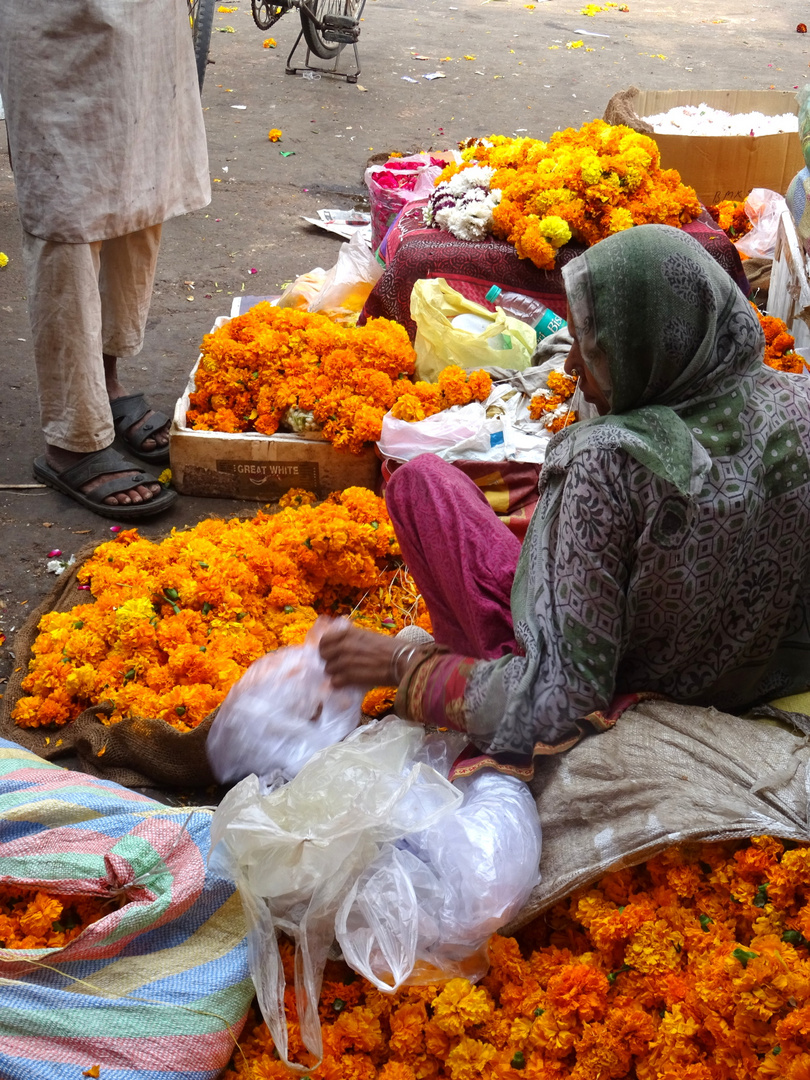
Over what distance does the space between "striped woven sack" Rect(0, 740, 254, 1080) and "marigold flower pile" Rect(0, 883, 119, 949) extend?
40 millimetres

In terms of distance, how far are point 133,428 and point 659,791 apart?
9.18 feet

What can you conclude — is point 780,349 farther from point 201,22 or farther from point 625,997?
point 201,22

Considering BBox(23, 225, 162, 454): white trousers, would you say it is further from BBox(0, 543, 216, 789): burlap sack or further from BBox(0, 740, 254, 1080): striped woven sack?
BBox(0, 740, 254, 1080): striped woven sack

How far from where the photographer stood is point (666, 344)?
1.84 m

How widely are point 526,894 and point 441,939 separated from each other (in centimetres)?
19

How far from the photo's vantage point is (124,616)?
2783mm

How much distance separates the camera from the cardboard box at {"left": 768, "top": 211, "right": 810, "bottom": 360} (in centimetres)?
394

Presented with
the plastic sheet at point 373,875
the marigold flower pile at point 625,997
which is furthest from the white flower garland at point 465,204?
the marigold flower pile at point 625,997

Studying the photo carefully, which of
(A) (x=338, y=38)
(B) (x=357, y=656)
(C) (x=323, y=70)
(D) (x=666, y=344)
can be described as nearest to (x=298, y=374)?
(B) (x=357, y=656)

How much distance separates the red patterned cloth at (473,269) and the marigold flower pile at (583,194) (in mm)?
64

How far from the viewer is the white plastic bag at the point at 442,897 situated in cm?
189

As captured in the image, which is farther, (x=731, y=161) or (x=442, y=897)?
(x=731, y=161)

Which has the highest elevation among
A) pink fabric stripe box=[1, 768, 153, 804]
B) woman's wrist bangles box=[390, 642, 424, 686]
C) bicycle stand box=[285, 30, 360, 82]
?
woman's wrist bangles box=[390, 642, 424, 686]

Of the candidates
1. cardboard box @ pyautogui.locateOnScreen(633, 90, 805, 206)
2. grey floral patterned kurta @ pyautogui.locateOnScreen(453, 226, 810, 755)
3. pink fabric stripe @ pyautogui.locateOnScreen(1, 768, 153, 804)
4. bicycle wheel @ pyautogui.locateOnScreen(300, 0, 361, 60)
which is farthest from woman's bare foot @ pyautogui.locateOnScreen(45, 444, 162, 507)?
bicycle wheel @ pyautogui.locateOnScreen(300, 0, 361, 60)
